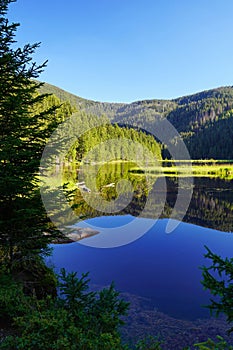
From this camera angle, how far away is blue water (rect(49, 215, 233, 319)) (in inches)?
521

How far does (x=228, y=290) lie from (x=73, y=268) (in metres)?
13.2

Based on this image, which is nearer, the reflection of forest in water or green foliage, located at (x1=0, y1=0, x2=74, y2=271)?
green foliage, located at (x1=0, y1=0, x2=74, y2=271)

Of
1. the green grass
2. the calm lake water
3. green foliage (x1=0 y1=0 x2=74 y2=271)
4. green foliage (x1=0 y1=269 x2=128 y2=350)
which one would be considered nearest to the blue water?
the calm lake water

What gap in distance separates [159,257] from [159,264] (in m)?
1.17

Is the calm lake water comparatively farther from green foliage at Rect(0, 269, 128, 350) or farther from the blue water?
green foliage at Rect(0, 269, 128, 350)

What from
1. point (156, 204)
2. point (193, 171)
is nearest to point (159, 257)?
point (156, 204)

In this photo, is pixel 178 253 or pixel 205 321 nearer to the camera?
pixel 205 321

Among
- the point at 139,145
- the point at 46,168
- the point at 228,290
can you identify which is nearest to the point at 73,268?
the point at 46,168

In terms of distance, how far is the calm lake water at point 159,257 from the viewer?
13539mm

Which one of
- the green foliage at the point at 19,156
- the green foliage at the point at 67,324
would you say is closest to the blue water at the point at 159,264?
the green foliage at the point at 67,324

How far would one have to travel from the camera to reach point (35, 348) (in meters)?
5.65

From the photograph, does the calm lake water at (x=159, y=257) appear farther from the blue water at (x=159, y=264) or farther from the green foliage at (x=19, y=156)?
the green foliage at (x=19, y=156)

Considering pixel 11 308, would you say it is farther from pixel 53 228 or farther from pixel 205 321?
pixel 205 321

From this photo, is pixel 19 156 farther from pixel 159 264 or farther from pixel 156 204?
pixel 156 204
